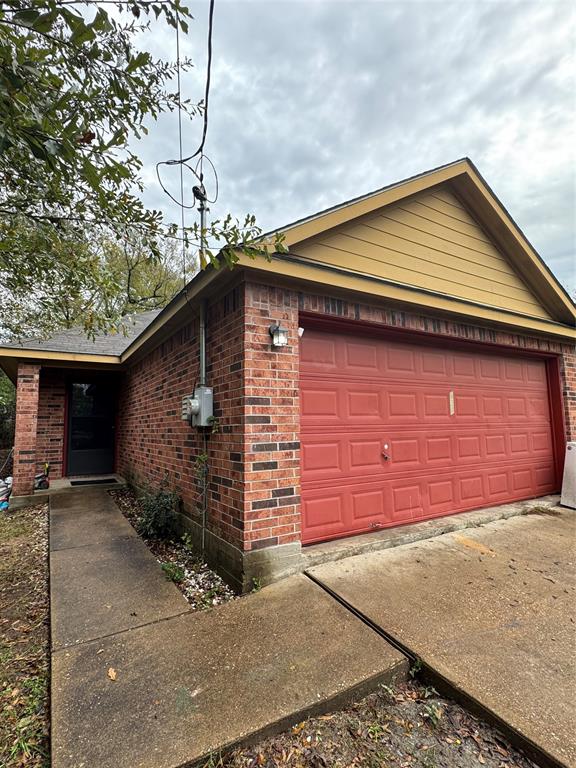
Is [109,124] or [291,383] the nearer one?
[109,124]

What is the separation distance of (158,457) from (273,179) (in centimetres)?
479

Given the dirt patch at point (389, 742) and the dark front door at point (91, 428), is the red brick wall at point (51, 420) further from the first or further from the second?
the dirt patch at point (389, 742)

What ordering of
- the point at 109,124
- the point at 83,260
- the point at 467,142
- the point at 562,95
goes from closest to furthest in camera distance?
the point at 109,124 → the point at 83,260 → the point at 562,95 → the point at 467,142

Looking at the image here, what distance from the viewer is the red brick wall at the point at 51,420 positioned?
8.50m

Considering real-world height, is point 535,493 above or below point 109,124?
below

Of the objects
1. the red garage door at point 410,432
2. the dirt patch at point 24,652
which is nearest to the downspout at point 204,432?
the red garage door at point 410,432

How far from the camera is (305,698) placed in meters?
1.88

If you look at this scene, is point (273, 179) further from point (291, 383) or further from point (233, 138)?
point (291, 383)

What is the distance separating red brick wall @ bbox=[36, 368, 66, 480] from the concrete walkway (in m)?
6.22

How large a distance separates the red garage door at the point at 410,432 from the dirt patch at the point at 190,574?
941mm

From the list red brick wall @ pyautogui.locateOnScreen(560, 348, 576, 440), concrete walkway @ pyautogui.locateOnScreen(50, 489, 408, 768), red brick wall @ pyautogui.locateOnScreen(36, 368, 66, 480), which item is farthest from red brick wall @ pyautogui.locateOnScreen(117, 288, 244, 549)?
red brick wall @ pyautogui.locateOnScreen(560, 348, 576, 440)

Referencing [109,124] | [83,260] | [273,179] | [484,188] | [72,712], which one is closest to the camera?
[72,712]

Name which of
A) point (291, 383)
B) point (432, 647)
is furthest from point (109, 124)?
point (432, 647)

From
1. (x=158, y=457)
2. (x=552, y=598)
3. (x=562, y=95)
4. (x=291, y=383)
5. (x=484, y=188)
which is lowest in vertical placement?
(x=552, y=598)
